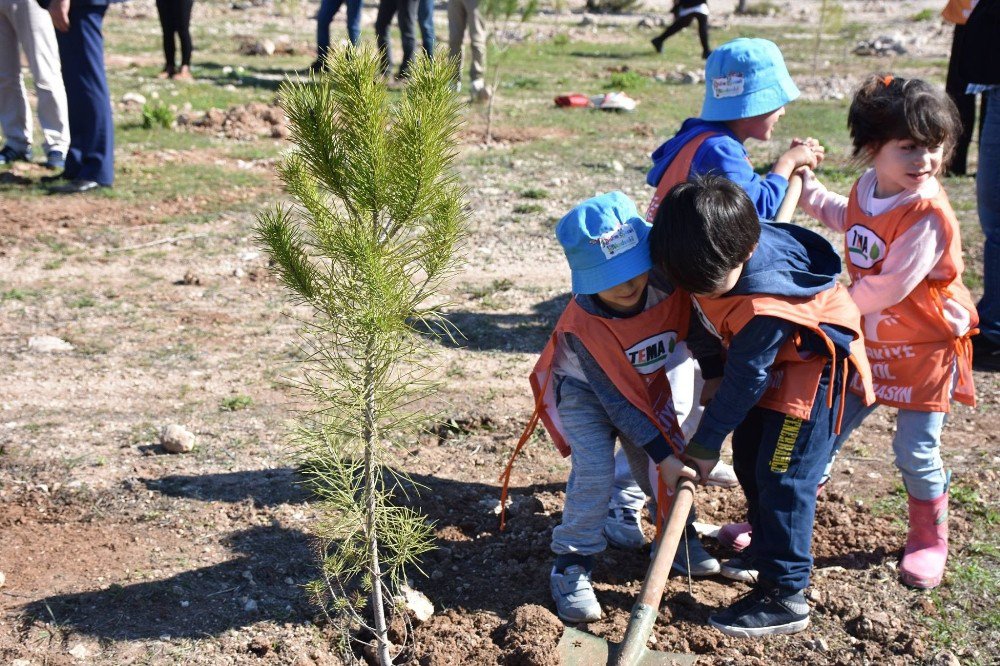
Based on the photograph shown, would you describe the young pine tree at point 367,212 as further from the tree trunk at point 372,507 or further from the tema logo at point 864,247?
the tema logo at point 864,247

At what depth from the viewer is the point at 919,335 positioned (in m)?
3.22

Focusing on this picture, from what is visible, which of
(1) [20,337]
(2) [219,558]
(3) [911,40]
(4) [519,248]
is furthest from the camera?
(3) [911,40]

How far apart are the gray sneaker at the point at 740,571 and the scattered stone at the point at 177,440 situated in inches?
82.7

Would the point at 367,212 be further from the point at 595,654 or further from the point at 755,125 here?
the point at 755,125

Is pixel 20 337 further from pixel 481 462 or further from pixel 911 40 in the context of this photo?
pixel 911 40

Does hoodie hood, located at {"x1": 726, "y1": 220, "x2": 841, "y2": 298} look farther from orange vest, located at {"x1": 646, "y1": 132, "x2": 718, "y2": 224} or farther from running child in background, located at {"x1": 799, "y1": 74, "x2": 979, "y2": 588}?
orange vest, located at {"x1": 646, "y1": 132, "x2": 718, "y2": 224}

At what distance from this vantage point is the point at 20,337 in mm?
5066

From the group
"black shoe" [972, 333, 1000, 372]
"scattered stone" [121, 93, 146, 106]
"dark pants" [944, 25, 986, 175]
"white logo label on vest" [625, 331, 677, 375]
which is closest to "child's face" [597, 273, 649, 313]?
"white logo label on vest" [625, 331, 677, 375]

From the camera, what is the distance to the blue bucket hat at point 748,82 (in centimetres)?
352

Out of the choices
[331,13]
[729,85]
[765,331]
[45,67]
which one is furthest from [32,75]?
[765,331]

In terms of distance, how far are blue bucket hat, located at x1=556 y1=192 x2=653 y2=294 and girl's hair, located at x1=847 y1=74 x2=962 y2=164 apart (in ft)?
2.88

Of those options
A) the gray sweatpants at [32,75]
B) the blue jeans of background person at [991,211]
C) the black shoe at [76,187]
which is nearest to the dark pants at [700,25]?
the gray sweatpants at [32,75]

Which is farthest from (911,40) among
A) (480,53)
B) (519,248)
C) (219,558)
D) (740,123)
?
(219,558)

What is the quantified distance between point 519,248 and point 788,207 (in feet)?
11.1
